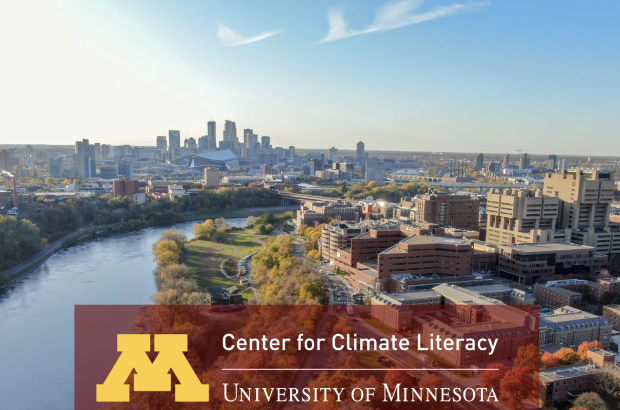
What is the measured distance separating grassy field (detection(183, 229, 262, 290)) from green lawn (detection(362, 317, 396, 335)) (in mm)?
2406

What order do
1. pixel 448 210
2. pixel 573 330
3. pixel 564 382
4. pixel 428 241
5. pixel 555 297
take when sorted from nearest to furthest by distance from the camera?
pixel 564 382, pixel 573 330, pixel 555 297, pixel 428 241, pixel 448 210

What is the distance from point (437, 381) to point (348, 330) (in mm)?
1606

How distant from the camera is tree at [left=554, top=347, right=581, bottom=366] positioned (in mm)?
5723

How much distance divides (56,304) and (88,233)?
6.89m

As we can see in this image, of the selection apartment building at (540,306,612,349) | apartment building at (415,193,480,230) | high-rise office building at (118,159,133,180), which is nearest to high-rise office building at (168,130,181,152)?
high-rise office building at (118,159,133,180)

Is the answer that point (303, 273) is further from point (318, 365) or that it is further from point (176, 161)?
point (176, 161)

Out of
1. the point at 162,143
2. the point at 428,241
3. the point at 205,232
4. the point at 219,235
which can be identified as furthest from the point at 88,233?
the point at 162,143

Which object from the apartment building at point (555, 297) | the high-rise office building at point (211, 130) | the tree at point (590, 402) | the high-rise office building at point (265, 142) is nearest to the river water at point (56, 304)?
the tree at point (590, 402)

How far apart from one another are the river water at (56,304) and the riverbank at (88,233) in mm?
221

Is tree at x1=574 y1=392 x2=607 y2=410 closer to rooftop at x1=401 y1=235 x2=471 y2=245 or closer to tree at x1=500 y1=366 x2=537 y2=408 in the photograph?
tree at x1=500 y1=366 x2=537 y2=408

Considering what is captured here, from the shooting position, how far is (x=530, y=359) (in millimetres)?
5590

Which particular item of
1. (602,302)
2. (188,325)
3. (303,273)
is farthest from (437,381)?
(602,302)

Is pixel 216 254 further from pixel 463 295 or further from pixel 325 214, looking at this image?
pixel 463 295

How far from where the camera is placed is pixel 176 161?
148 feet
